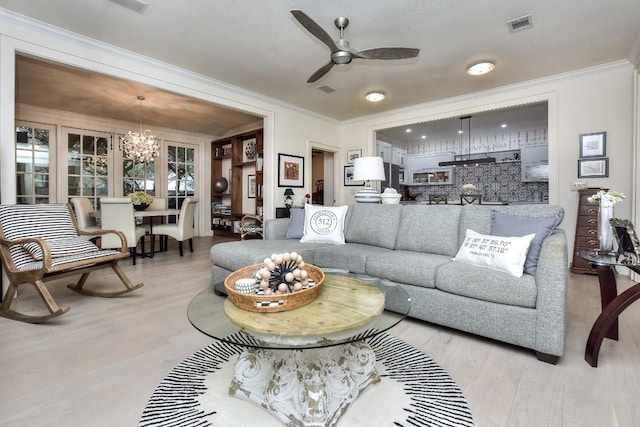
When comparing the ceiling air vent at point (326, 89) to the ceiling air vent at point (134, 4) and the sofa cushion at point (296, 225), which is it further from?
the ceiling air vent at point (134, 4)

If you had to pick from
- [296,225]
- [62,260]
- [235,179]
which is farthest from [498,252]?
[235,179]

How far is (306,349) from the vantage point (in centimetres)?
110

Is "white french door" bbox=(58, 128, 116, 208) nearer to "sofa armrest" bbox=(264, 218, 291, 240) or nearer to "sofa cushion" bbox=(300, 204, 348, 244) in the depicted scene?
"sofa armrest" bbox=(264, 218, 291, 240)

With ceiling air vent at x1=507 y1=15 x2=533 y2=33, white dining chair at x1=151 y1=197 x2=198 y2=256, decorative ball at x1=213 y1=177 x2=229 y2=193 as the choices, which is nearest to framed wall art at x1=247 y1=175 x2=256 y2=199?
decorative ball at x1=213 y1=177 x2=229 y2=193

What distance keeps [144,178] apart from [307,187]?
147 inches

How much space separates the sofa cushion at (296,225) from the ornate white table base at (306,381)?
2.04 meters

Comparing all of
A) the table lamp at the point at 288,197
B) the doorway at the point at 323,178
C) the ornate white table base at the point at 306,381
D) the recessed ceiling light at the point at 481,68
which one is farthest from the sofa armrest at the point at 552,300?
the doorway at the point at 323,178

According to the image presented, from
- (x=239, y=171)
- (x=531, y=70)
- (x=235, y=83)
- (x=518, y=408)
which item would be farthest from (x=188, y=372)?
(x=239, y=171)

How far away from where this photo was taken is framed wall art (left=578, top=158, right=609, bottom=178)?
384cm

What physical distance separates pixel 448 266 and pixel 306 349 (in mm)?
1419

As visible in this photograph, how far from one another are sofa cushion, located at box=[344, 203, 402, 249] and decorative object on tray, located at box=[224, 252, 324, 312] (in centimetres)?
151

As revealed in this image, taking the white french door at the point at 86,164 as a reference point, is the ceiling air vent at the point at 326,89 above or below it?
above

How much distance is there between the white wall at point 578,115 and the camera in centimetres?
372

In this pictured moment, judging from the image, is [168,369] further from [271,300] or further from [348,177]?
[348,177]
